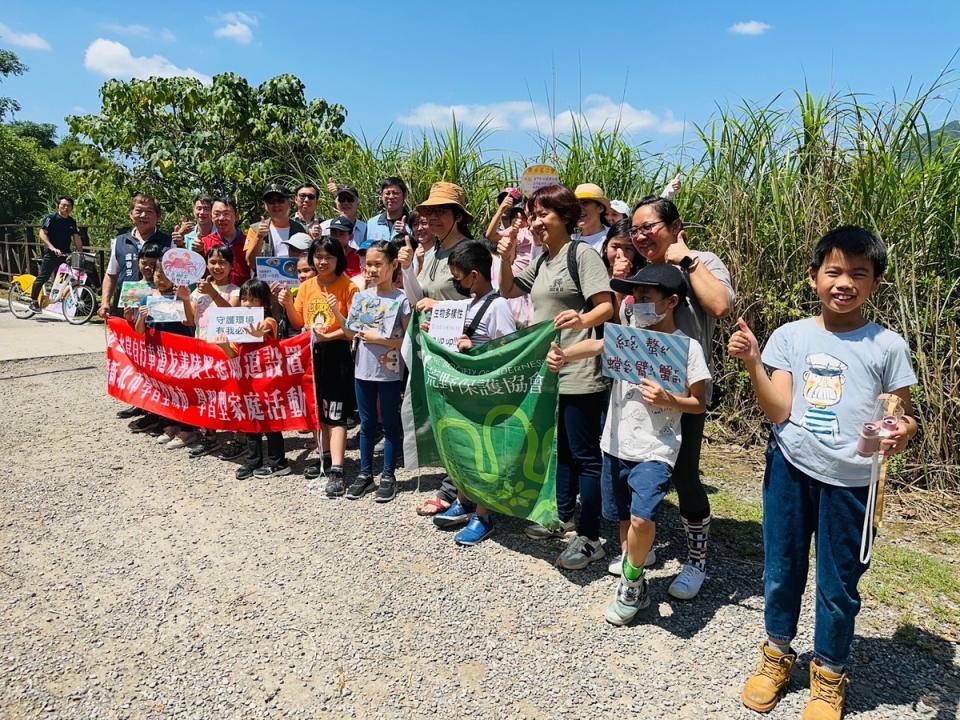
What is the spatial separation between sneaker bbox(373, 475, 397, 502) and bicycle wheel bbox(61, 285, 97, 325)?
10.2 metres

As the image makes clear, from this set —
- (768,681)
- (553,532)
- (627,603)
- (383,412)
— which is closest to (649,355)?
(627,603)

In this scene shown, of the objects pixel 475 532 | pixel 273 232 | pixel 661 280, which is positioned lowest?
pixel 475 532

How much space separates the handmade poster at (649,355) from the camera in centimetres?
293

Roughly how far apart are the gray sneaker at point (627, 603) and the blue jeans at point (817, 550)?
2.00ft

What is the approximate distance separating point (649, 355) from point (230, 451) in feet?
13.1

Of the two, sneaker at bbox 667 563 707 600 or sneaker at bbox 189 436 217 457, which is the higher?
sneaker at bbox 189 436 217 457

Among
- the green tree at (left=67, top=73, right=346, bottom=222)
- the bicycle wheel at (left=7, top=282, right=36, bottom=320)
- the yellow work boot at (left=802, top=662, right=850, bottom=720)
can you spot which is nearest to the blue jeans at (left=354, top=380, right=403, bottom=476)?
the yellow work boot at (left=802, top=662, right=850, bottom=720)

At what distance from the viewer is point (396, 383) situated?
4.63 m

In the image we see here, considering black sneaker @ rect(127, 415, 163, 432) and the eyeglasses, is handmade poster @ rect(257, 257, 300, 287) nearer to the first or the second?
black sneaker @ rect(127, 415, 163, 432)

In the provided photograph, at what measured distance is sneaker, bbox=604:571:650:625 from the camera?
313 cm

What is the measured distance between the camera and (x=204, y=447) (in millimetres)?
5691

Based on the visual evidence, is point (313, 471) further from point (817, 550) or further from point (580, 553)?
point (817, 550)

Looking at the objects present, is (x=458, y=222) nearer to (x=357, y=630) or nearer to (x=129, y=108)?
(x=357, y=630)

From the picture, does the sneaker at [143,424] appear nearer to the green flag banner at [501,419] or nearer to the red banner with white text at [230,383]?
the red banner with white text at [230,383]
